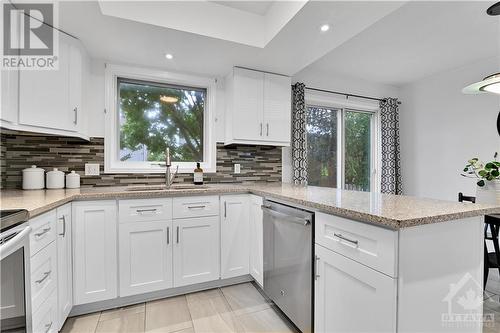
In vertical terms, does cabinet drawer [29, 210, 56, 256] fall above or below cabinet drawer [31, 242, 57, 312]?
above

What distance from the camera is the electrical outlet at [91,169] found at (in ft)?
7.54

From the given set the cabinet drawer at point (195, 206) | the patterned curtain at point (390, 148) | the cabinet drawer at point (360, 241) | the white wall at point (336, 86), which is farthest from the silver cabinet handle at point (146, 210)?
the patterned curtain at point (390, 148)

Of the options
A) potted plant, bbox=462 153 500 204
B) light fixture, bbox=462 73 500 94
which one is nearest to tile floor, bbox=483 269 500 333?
potted plant, bbox=462 153 500 204

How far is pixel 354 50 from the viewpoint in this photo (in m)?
2.76

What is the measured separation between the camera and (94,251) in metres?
1.81

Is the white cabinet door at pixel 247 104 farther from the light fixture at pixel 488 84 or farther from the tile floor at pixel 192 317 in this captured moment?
the light fixture at pixel 488 84

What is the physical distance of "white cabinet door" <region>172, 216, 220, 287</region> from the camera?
2044 mm

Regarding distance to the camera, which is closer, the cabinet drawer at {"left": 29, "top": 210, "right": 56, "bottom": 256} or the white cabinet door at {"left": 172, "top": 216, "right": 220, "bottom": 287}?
the cabinet drawer at {"left": 29, "top": 210, "right": 56, "bottom": 256}

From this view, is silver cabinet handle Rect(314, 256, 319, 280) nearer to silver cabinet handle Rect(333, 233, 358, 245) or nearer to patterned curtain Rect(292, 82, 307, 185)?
silver cabinet handle Rect(333, 233, 358, 245)

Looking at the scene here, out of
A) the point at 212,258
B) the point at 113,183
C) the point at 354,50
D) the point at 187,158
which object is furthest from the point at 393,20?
the point at 113,183

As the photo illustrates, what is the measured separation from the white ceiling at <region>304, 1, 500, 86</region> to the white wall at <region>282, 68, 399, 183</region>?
0.10 meters

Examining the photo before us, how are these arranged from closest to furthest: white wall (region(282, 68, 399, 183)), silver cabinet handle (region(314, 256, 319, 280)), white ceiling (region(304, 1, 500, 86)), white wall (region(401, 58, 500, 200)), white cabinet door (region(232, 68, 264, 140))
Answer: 1. silver cabinet handle (region(314, 256, 319, 280))
2. white ceiling (region(304, 1, 500, 86))
3. white cabinet door (region(232, 68, 264, 140))
4. white wall (region(401, 58, 500, 200))
5. white wall (region(282, 68, 399, 183))

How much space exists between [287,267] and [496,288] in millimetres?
2083

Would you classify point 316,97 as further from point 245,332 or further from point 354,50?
point 245,332
